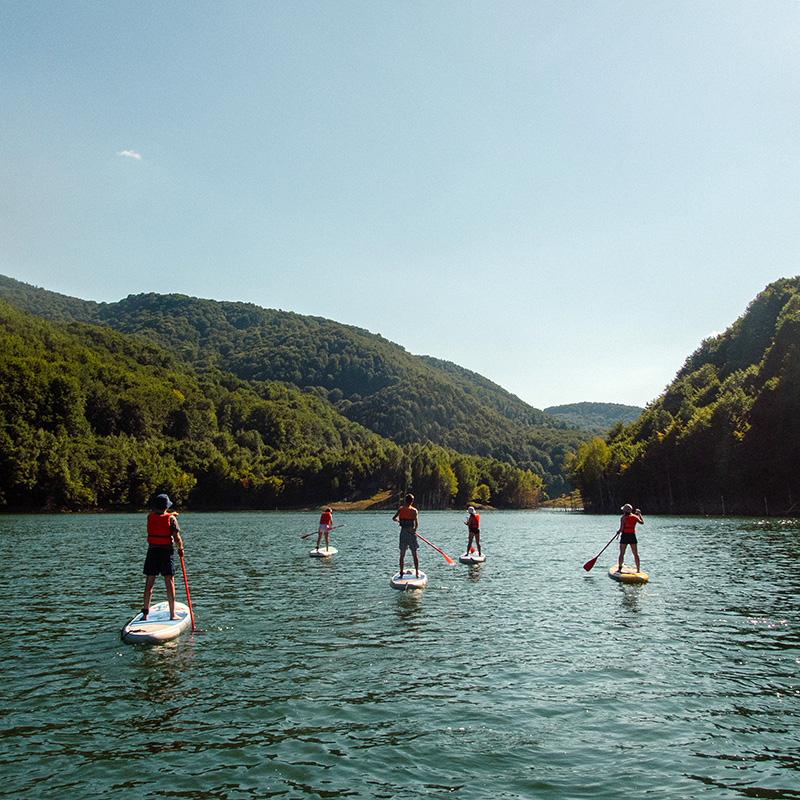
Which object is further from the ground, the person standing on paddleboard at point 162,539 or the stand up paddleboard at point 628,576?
the person standing on paddleboard at point 162,539

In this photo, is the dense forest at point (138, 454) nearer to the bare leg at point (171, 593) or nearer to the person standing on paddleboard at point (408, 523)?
the person standing on paddleboard at point (408, 523)

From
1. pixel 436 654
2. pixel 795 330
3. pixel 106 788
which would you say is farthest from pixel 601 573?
pixel 795 330

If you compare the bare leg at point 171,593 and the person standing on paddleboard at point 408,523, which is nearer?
the bare leg at point 171,593

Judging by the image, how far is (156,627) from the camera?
15.6m

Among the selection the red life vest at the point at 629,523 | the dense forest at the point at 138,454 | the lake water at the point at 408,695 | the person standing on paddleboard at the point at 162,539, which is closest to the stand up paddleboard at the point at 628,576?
the lake water at the point at 408,695

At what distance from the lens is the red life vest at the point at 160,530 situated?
16.0 m

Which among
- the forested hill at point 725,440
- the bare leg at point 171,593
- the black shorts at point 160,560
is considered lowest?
the bare leg at point 171,593

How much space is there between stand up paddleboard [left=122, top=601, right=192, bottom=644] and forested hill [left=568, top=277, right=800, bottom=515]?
304 feet

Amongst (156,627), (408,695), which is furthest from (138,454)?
(408,695)

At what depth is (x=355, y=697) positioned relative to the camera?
37.8 feet

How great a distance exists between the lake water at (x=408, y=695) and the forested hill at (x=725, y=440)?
3008 inches

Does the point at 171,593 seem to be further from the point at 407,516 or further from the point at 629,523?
the point at 629,523

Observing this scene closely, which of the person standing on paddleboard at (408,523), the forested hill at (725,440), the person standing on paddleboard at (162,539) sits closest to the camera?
the person standing on paddleboard at (162,539)

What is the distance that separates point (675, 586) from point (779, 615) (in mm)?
Result: 6424
